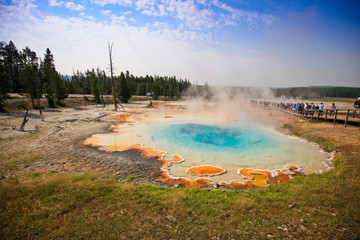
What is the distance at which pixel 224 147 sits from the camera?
12234mm

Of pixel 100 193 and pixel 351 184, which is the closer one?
pixel 100 193

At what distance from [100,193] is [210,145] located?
883 centimetres

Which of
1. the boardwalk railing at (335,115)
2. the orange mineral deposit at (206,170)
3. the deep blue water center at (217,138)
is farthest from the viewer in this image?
the boardwalk railing at (335,115)

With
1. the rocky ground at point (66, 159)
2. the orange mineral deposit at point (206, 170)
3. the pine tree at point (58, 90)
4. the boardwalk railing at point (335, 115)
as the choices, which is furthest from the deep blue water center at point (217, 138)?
the pine tree at point (58, 90)

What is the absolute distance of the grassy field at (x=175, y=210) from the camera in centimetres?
386

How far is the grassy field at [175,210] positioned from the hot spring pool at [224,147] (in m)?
2.13

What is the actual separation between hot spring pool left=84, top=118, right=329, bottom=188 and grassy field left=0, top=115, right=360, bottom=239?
84.0 inches

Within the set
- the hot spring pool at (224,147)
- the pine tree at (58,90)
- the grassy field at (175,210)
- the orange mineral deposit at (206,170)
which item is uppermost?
the pine tree at (58,90)

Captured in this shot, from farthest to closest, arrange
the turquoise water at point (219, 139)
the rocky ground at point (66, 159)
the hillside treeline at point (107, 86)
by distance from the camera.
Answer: the hillside treeline at point (107, 86)
the turquoise water at point (219, 139)
the rocky ground at point (66, 159)

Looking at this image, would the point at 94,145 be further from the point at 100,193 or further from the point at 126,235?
the point at 126,235

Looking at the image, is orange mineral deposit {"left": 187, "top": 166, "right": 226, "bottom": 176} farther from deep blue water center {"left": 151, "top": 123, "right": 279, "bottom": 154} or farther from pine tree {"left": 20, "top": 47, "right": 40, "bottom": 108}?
pine tree {"left": 20, "top": 47, "right": 40, "bottom": 108}

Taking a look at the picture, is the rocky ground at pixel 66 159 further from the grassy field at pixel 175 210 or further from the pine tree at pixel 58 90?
the pine tree at pixel 58 90

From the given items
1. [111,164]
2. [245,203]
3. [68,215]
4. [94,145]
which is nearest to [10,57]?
[94,145]

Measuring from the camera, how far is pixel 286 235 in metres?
3.82
